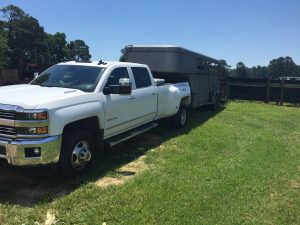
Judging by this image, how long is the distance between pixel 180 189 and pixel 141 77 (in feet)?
11.0

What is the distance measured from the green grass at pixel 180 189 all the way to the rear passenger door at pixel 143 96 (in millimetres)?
696

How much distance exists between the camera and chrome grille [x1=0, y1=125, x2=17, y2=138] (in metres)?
5.32

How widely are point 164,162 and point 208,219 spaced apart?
2.55m

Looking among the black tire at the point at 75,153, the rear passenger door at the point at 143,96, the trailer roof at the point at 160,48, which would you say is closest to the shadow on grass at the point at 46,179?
the black tire at the point at 75,153

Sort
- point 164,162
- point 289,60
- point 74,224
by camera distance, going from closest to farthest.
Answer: point 74,224
point 164,162
point 289,60

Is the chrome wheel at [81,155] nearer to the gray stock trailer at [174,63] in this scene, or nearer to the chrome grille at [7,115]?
the chrome grille at [7,115]

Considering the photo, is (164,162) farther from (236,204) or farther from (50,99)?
(50,99)

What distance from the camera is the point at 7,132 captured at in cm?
536

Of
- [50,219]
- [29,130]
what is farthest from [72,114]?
[50,219]

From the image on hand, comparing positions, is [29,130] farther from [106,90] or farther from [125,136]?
[125,136]

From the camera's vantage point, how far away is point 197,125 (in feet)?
38.7

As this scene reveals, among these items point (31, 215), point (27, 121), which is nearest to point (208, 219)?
point (31, 215)

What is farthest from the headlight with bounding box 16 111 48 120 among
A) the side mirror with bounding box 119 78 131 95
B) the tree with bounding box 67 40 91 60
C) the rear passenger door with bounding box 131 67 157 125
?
the tree with bounding box 67 40 91 60

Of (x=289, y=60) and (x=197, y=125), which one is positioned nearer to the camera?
(x=197, y=125)
